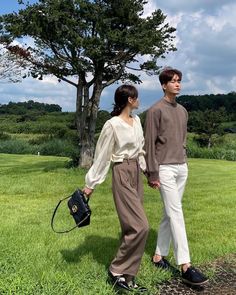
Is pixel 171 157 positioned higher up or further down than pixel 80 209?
higher up

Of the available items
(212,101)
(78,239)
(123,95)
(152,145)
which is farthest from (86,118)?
(212,101)

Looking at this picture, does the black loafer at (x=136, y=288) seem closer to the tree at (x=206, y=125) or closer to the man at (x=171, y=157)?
the man at (x=171, y=157)

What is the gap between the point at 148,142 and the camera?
5.20 metres

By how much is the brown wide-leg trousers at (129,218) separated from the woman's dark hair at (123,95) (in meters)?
0.54

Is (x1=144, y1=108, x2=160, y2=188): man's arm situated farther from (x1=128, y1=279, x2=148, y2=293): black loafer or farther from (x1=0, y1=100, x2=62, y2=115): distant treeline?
(x1=0, y1=100, x2=62, y2=115): distant treeline

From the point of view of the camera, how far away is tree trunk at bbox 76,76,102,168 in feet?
56.7

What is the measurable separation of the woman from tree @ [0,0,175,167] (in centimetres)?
1094

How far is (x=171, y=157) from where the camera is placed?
5.28m

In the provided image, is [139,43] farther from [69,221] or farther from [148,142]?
[148,142]

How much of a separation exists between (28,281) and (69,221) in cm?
321

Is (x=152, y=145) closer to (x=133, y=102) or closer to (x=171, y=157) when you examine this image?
(x=171, y=157)

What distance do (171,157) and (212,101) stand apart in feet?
194

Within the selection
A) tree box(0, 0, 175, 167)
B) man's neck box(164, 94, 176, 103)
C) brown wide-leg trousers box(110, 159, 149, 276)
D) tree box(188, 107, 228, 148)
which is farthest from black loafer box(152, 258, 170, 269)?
tree box(188, 107, 228, 148)

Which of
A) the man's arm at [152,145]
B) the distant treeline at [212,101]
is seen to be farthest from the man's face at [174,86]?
the distant treeline at [212,101]
